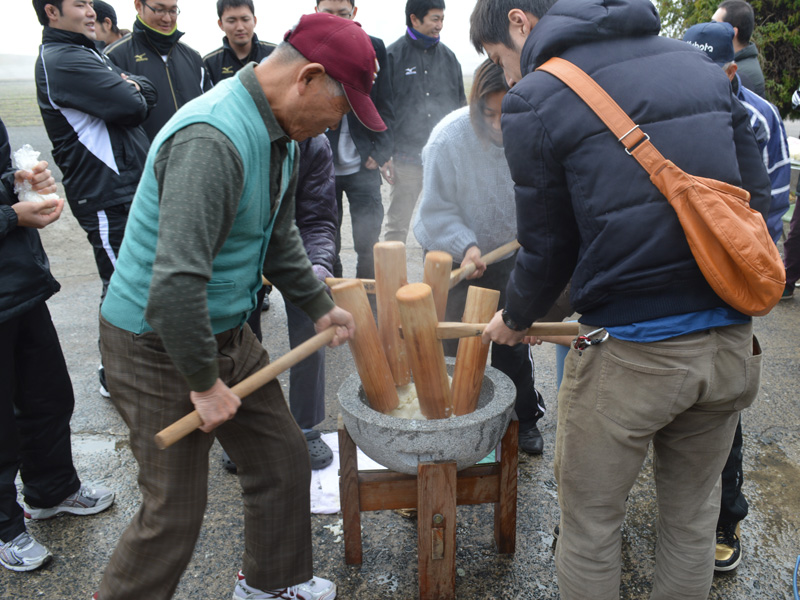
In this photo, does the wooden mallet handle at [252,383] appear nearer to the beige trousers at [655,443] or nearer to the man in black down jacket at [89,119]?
the beige trousers at [655,443]

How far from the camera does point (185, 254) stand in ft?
4.68

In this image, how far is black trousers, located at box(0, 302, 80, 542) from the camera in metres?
2.35

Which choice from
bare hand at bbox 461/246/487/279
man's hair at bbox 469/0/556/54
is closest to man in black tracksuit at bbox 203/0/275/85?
bare hand at bbox 461/246/487/279

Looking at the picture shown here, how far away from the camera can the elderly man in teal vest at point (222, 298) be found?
4.78ft

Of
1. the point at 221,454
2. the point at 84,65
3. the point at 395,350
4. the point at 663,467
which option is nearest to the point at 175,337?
the point at 395,350

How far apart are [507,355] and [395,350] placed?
31.1 inches

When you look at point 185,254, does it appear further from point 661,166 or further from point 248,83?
point 661,166

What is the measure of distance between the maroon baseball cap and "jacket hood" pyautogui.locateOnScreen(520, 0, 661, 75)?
469 millimetres

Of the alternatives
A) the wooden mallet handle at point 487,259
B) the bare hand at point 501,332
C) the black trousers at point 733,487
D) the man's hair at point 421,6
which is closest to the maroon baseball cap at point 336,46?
the bare hand at point 501,332

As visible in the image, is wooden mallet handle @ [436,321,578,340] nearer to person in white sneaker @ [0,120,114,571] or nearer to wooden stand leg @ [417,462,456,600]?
wooden stand leg @ [417,462,456,600]

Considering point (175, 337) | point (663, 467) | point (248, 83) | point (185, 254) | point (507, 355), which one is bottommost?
point (507, 355)

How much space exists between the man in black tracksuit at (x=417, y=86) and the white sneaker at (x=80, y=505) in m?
3.55

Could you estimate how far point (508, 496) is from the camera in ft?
7.91

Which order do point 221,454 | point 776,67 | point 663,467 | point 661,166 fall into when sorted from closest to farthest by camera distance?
1. point 661,166
2. point 663,467
3. point 221,454
4. point 776,67
